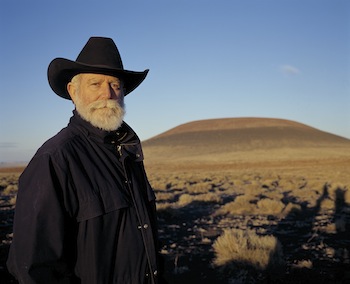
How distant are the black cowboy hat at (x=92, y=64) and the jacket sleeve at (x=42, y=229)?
2.50 feet

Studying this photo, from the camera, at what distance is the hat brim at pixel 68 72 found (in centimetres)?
241

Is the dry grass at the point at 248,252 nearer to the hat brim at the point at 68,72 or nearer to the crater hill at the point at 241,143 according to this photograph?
the hat brim at the point at 68,72

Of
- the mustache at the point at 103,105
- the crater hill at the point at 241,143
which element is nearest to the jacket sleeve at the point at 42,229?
the mustache at the point at 103,105

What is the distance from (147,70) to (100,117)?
90 centimetres

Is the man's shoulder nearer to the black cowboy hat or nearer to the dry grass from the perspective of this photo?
the black cowboy hat

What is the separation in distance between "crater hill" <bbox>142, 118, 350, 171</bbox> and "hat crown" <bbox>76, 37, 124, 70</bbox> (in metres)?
66.1

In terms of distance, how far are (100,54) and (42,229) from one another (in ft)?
4.05

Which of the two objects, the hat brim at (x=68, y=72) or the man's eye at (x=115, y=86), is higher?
the hat brim at (x=68, y=72)

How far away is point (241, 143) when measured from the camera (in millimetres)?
87312

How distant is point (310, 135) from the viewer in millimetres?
95625

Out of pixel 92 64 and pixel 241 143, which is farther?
pixel 241 143

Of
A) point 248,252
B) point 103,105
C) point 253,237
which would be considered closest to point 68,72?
Answer: point 103,105

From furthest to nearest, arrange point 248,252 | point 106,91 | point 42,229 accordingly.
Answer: point 248,252, point 106,91, point 42,229

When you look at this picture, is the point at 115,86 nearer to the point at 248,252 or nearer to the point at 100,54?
the point at 100,54
